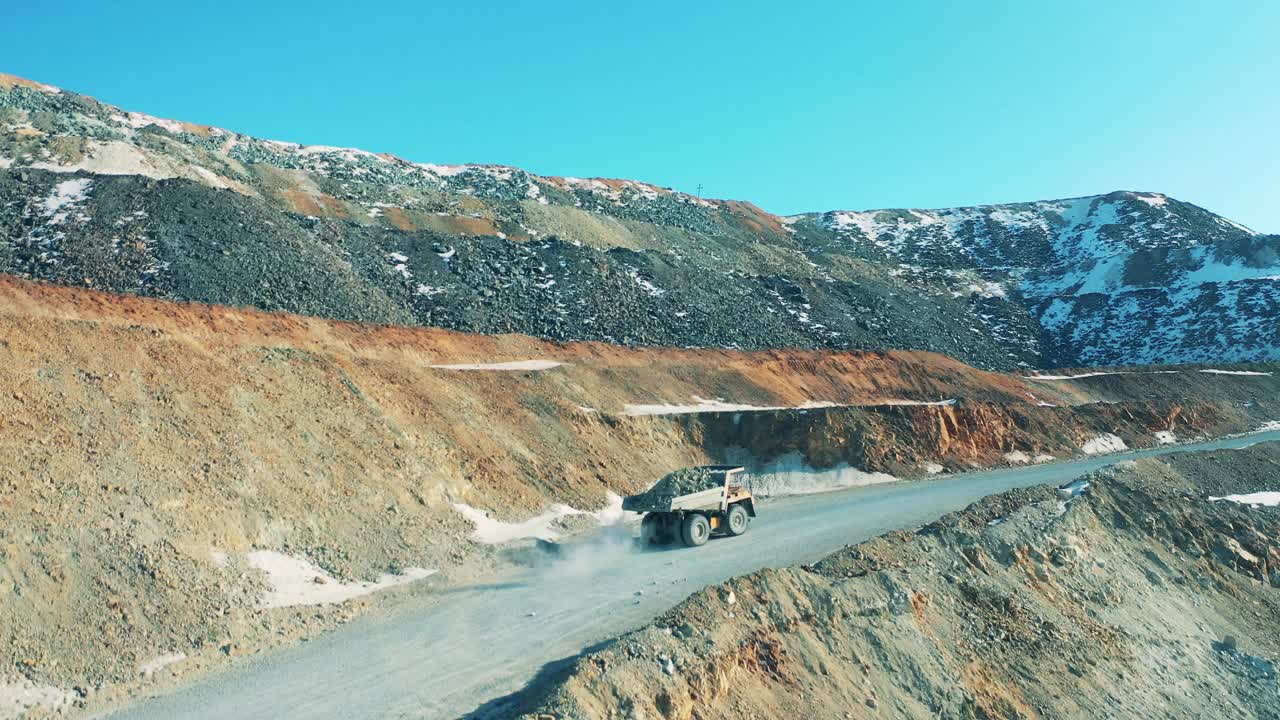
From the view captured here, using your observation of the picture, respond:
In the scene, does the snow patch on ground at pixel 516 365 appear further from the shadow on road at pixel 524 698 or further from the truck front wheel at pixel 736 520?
the shadow on road at pixel 524 698

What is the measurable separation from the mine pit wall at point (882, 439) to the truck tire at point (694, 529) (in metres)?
11.9

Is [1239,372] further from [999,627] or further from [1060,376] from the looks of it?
[999,627]

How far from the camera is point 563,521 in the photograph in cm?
2494

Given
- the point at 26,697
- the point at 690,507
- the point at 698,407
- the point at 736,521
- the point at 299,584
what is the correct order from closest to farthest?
the point at 26,697
the point at 299,584
the point at 690,507
the point at 736,521
the point at 698,407

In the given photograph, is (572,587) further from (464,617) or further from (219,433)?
(219,433)

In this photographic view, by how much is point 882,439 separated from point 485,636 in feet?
81.4

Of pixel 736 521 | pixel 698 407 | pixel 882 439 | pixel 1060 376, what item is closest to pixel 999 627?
pixel 736 521

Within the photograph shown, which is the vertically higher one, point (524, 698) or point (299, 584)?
Result: point (299, 584)

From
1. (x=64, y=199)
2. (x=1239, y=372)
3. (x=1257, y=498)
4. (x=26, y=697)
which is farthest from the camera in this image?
(x=1239, y=372)

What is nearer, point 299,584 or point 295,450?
point 299,584

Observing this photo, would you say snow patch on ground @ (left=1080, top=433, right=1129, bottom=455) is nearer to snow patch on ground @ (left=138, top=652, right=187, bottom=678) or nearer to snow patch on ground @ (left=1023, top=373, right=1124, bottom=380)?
snow patch on ground @ (left=1023, top=373, right=1124, bottom=380)

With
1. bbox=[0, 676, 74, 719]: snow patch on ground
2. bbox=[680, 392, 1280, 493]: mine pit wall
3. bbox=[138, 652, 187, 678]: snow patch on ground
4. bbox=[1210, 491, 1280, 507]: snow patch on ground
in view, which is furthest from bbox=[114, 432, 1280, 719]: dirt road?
bbox=[1210, 491, 1280, 507]: snow patch on ground

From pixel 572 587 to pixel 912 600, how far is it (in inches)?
279

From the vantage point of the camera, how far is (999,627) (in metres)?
17.9
